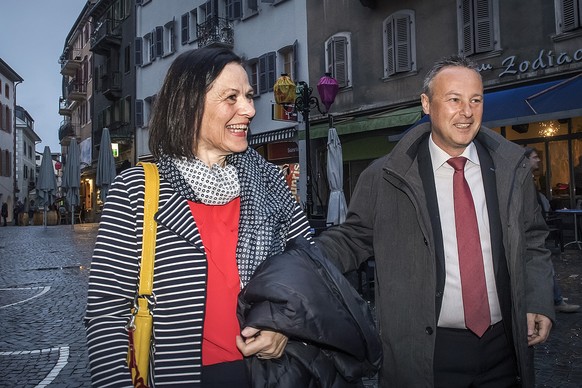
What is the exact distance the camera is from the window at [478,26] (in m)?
13.7

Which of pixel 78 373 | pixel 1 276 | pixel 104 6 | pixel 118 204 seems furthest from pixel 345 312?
pixel 104 6

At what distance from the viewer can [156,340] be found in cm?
170

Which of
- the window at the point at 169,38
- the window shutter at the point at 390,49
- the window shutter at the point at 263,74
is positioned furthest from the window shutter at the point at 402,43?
the window at the point at 169,38

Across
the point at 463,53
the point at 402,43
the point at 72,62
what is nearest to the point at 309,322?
the point at 463,53

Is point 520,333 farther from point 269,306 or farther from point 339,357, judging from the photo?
point 269,306

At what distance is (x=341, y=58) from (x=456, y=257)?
16.1m

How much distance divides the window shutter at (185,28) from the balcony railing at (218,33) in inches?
113

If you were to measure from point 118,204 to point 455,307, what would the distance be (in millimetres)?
1396

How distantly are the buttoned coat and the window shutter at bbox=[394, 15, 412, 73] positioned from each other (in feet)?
45.7

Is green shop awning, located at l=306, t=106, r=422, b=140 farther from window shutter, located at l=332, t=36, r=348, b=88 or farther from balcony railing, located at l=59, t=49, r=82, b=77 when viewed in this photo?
balcony railing, located at l=59, t=49, r=82, b=77

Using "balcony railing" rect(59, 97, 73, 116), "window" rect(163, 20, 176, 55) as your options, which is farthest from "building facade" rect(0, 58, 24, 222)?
"window" rect(163, 20, 176, 55)

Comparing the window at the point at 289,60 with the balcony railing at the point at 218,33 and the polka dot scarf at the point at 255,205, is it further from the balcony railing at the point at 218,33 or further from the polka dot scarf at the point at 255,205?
the polka dot scarf at the point at 255,205

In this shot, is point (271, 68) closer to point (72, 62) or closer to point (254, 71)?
point (254, 71)

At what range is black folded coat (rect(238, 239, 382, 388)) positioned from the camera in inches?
63.9
